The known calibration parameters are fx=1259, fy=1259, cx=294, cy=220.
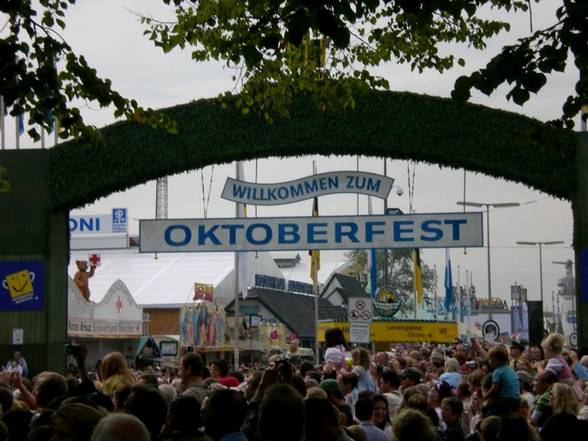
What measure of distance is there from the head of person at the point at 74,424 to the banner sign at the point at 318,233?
45.5ft

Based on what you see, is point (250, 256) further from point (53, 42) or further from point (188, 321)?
point (53, 42)

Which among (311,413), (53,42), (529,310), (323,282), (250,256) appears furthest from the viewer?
(323,282)

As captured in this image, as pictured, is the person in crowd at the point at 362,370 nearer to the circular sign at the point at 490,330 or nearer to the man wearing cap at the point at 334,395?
the man wearing cap at the point at 334,395

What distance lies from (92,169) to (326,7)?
12142mm

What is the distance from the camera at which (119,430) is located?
6109 millimetres

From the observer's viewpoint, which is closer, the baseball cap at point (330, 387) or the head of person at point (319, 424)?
the head of person at point (319, 424)

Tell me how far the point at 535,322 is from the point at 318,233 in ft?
22.0

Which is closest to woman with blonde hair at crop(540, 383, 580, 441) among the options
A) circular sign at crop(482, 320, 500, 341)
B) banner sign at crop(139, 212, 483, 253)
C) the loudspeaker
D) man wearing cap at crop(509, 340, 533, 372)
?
man wearing cap at crop(509, 340, 533, 372)

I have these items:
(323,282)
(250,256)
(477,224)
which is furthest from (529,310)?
(323,282)

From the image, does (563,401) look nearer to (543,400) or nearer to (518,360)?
(543,400)

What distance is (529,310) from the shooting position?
25953mm

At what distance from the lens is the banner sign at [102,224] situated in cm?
8050

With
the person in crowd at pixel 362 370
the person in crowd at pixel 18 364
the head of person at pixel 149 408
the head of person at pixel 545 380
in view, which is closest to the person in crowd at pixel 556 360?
the head of person at pixel 545 380

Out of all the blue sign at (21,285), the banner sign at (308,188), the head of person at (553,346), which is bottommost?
the head of person at (553,346)
